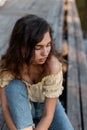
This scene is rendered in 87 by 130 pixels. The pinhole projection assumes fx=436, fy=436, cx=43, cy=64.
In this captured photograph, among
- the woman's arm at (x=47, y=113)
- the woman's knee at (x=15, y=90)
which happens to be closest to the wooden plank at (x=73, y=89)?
the woman's arm at (x=47, y=113)

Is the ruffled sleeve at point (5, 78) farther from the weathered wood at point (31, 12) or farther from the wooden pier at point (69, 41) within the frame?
the weathered wood at point (31, 12)

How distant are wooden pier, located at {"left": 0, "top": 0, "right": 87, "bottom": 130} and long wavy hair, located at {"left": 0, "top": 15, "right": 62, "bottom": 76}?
53 cm

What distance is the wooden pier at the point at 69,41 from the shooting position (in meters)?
2.66

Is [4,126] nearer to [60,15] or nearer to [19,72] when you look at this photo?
[19,72]

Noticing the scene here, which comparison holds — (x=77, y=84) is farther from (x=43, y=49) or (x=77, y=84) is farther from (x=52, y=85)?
(x=43, y=49)

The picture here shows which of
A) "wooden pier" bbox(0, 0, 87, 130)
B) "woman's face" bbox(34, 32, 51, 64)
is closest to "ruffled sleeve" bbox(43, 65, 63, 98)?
"woman's face" bbox(34, 32, 51, 64)

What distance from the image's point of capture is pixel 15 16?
20.5 feet

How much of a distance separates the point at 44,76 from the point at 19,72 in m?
0.12

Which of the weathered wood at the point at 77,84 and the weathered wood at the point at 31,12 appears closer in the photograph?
the weathered wood at the point at 77,84

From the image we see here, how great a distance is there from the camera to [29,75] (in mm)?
2002

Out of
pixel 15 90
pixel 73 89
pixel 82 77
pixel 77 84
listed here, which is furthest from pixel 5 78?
pixel 82 77

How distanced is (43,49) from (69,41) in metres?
3.10

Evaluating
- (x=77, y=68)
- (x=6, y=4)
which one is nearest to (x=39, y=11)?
(x=6, y=4)

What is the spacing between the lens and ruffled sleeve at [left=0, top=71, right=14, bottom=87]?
193cm
